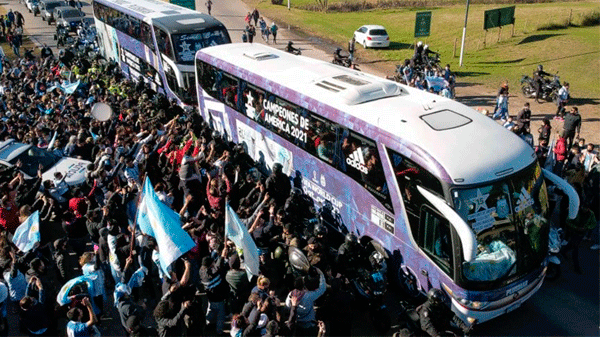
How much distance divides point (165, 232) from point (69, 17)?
35.1 meters

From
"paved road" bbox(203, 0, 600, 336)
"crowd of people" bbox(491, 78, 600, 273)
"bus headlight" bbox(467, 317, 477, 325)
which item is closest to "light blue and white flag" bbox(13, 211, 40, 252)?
"paved road" bbox(203, 0, 600, 336)

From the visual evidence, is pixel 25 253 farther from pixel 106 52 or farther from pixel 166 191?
pixel 106 52

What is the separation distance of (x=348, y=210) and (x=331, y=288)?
3.07m

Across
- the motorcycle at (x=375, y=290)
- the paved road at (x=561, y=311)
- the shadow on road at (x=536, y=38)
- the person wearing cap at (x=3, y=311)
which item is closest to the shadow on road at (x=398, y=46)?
the shadow on road at (x=536, y=38)

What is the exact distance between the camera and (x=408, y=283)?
9195mm

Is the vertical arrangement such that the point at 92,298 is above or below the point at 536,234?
below

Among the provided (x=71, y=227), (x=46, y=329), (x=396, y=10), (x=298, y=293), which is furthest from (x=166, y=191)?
→ (x=396, y=10)

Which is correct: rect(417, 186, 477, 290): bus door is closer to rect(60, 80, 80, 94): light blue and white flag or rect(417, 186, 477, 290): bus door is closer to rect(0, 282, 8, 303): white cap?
rect(0, 282, 8, 303): white cap

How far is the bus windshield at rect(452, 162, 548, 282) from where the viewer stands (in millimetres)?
7793

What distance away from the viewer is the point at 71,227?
33.3ft

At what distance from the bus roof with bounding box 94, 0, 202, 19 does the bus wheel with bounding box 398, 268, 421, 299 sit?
50.1ft

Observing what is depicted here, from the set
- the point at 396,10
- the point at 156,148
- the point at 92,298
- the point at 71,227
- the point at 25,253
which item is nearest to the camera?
the point at 92,298

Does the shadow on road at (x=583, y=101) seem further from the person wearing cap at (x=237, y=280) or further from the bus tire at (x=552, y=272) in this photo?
the person wearing cap at (x=237, y=280)

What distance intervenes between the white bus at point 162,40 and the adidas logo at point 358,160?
1058cm
